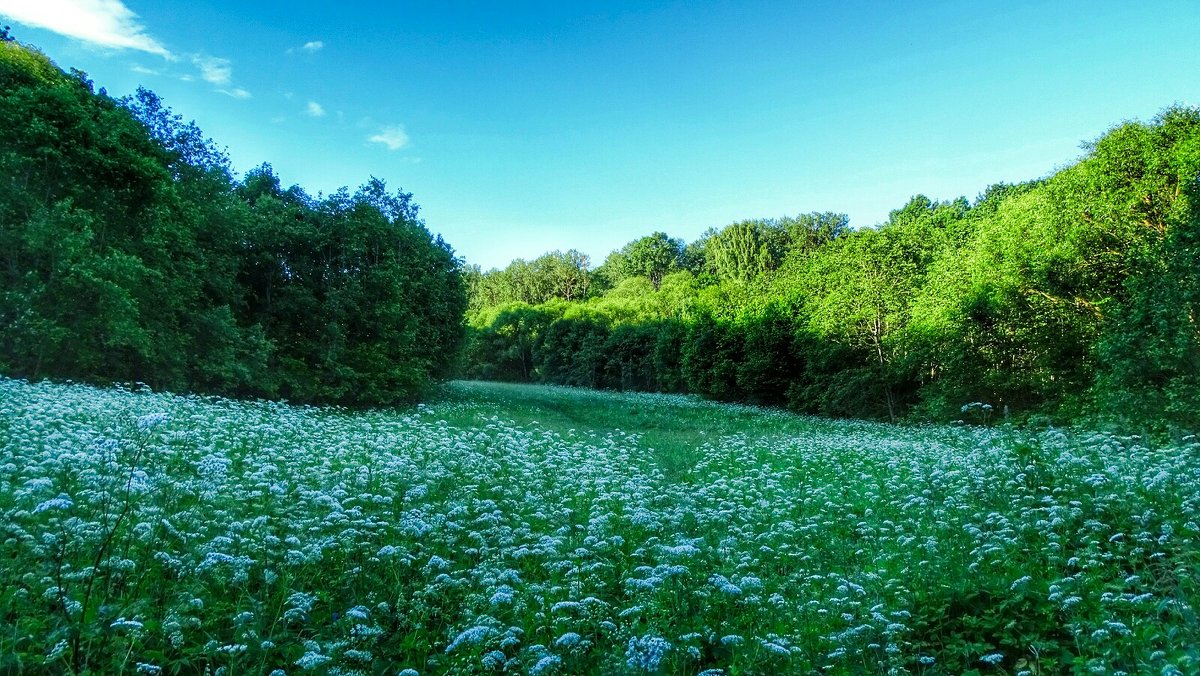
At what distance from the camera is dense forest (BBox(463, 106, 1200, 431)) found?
16250mm

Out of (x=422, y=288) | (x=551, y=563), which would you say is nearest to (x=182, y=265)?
(x=422, y=288)

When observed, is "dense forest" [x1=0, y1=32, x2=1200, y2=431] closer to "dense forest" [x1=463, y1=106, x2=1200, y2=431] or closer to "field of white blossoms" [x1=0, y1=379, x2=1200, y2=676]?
"dense forest" [x1=463, y1=106, x2=1200, y2=431]

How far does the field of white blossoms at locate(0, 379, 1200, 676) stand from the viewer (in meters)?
4.21

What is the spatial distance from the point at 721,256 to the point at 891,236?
4355 centimetres

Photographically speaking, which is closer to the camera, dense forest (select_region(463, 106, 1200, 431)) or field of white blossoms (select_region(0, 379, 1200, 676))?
field of white blossoms (select_region(0, 379, 1200, 676))

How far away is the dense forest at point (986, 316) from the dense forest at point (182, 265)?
30.1 feet

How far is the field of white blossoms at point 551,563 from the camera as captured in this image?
4.21 meters

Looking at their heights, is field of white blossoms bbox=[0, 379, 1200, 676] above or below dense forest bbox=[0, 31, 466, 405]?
below

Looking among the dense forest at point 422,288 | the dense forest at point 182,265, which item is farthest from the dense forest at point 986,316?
the dense forest at point 182,265

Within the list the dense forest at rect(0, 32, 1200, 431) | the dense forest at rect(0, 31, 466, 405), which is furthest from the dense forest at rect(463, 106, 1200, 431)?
the dense forest at rect(0, 31, 466, 405)

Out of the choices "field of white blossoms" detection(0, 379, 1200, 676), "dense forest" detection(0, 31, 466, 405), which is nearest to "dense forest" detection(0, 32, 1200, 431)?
"dense forest" detection(0, 31, 466, 405)

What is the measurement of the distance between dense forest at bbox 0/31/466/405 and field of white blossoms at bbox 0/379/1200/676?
7.77 m

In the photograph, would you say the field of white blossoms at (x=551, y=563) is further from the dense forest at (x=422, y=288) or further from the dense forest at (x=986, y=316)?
the dense forest at (x=986, y=316)

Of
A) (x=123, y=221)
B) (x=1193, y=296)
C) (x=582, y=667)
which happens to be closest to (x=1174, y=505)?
(x=582, y=667)
